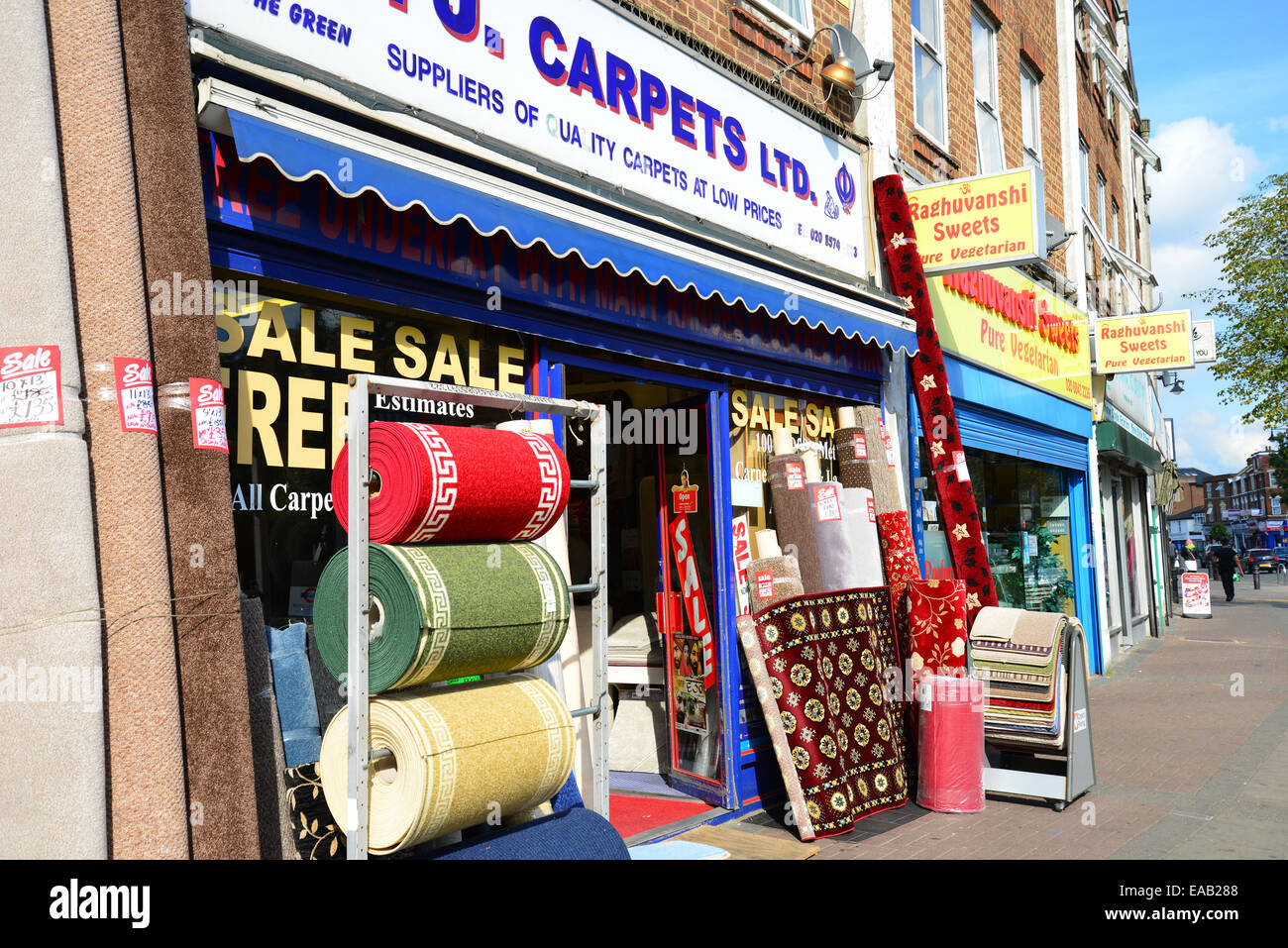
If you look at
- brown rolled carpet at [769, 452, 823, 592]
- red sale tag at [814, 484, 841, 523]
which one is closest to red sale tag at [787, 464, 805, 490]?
brown rolled carpet at [769, 452, 823, 592]

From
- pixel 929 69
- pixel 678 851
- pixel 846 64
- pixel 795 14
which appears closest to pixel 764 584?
pixel 678 851

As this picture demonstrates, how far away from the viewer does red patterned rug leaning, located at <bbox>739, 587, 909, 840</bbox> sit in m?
5.48

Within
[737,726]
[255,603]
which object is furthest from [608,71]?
[737,726]

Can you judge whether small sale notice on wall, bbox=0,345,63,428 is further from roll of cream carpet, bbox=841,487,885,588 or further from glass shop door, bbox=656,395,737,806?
roll of cream carpet, bbox=841,487,885,588

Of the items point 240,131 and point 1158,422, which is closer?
point 240,131

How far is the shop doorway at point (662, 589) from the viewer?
6.29m

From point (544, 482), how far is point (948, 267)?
585 centimetres

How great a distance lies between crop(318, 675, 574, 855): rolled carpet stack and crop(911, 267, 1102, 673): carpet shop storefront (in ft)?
18.6

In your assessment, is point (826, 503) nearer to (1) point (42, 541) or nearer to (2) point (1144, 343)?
(1) point (42, 541)

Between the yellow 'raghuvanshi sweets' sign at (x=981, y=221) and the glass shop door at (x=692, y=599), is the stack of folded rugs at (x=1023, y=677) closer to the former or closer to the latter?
the glass shop door at (x=692, y=599)

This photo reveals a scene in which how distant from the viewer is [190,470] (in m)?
2.86

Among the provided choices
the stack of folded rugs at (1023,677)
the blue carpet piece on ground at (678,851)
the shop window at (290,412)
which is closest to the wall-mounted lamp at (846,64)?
the stack of folded rugs at (1023,677)
